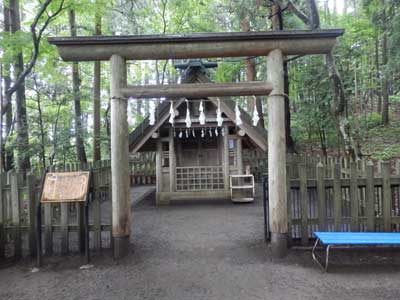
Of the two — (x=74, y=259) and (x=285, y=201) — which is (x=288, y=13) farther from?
(x=74, y=259)

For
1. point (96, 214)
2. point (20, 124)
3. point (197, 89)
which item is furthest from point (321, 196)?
point (20, 124)

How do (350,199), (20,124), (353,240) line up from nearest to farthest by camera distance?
(353,240)
(350,199)
(20,124)

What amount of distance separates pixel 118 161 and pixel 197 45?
2.48 m

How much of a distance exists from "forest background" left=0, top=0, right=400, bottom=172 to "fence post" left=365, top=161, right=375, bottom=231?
403 centimetres

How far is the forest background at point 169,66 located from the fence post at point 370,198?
13.2ft

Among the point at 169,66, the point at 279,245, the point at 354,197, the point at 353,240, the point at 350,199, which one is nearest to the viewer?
the point at 353,240

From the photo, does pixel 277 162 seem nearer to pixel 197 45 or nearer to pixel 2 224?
pixel 197 45

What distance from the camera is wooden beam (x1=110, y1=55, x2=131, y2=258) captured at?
489 centimetres

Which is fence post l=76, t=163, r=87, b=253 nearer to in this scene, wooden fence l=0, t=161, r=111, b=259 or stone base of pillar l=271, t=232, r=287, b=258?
wooden fence l=0, t=161, r=111, b=259

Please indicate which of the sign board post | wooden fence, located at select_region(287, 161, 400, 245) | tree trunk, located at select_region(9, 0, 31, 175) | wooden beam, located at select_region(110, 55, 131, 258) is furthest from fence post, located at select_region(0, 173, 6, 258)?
tree trunk, located at select_region(9, 0, 31, 175)

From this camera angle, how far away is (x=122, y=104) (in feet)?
16.2

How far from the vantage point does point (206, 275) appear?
4234 millimetres

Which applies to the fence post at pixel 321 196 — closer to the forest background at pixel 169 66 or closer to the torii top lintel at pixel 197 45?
the torii top lintel at pixel 197 45

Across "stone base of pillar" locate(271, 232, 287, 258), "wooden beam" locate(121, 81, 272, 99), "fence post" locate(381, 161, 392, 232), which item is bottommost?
"stone base of pillar" locate(271, 232, 287, 258)
